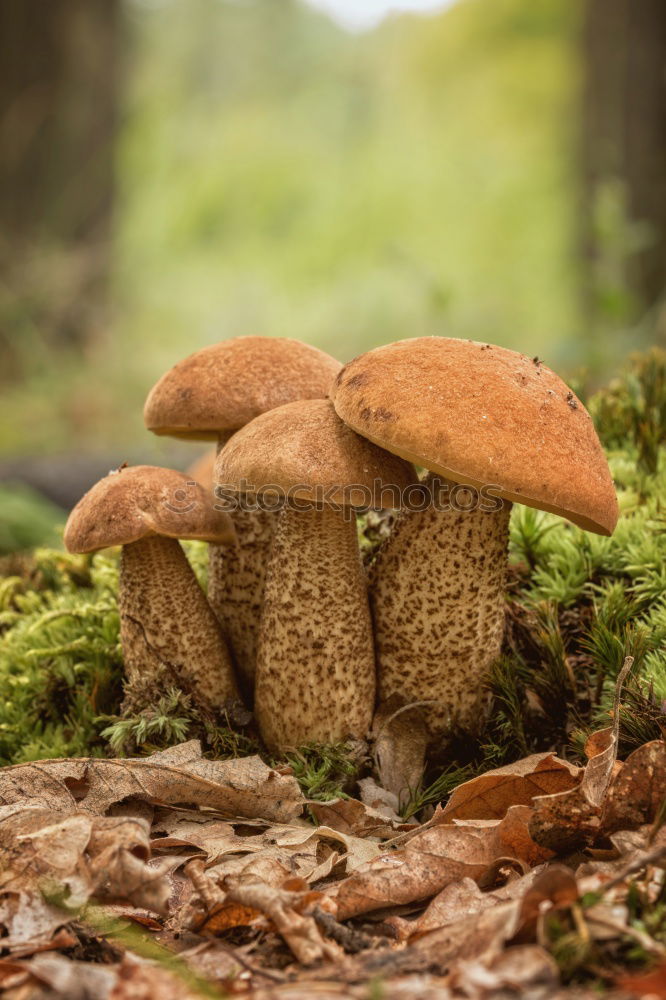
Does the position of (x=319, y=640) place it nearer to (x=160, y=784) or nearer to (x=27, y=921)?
(x=160, y=784)

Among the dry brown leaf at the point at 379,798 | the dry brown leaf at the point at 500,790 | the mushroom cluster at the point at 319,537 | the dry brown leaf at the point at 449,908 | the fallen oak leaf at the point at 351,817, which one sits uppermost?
the mushroom cluster at the point at 319,537

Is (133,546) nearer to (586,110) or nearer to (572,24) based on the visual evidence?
(586,110)

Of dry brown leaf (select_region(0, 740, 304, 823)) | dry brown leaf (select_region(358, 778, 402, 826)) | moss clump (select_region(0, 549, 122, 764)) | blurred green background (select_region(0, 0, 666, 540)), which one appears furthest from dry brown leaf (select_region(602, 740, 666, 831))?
blurred green background (select_region(0, 0, 666, 540))

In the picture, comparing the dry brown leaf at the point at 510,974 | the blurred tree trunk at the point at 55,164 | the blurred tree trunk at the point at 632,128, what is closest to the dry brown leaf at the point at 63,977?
the dry brown leaf at the point at 510,974

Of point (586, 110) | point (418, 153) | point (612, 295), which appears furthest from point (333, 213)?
point (612, 295)

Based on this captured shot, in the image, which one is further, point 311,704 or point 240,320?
point 240,320

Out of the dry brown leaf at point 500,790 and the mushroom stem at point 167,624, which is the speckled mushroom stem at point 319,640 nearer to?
the mushroom stem at point 167,624

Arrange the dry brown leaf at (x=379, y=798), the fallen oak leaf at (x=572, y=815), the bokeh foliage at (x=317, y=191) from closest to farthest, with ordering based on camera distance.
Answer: the fallen oak leaf at (x=572, y=815) < the dry brown leaf at (x=379, y=798) < the bokeh foliage at (x=317, y=191)
